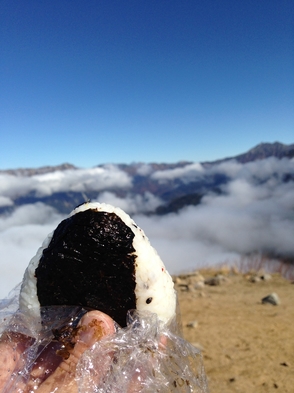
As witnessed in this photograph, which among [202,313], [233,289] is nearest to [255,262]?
[233,289]

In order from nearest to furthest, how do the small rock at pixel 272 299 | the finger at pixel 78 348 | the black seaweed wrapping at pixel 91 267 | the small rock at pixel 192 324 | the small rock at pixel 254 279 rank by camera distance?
the finger at pixel 78 348, the black seaweed wrapping at pixel 91 267, the small rock at pixel 192 324, the small rock at pixel 272 299, the small rock at pixel 254 279

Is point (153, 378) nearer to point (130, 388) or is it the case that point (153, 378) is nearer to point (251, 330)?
point (130, 388)

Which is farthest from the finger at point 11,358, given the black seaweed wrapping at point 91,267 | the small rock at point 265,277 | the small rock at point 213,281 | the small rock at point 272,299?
the small rock at point 265,277

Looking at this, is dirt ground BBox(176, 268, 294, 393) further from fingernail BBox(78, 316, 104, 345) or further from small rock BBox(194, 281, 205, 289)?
fingernail BBox(78, 316, 104, 345)

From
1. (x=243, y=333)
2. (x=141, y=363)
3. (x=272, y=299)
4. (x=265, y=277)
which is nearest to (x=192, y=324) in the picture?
(x=243, y=333)

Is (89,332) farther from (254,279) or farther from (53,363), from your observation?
(254,279)

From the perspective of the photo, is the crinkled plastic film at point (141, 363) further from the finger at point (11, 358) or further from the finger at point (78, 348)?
the finger at point (11, 358)
